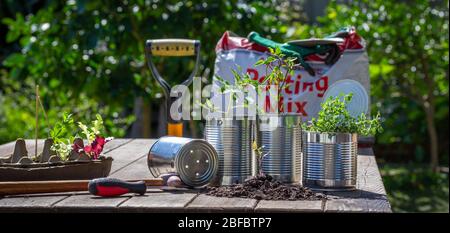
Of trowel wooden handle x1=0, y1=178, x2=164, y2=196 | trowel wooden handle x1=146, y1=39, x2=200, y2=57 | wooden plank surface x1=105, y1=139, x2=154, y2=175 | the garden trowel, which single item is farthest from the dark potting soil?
trowel wooden handle x1=146, y1=39, x2=200, y2=57

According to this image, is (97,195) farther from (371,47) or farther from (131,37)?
(371,47)

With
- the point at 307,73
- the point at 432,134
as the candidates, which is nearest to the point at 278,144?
the point at 307,73

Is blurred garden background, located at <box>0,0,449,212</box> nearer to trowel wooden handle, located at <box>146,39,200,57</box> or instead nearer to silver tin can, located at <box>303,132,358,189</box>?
trowel wooden handle, located at <box>146,39,200,57</box>

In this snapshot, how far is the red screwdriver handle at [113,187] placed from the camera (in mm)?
1906

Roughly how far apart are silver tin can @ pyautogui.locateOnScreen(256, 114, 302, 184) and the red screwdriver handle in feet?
1.10

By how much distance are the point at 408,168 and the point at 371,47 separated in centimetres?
128

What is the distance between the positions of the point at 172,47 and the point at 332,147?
0.94 m

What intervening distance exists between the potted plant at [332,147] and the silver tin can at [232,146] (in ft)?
0.51

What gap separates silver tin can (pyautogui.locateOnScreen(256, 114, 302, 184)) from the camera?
2.06 m

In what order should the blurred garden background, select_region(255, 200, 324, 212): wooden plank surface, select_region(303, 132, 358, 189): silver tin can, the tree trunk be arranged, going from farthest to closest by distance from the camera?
1. the tree trunk
2. the blurred garden background
3. select_region(303, 132, 358, 189): silver tin can
4. select_region(255, 200, 324, 212): wooden plank surface

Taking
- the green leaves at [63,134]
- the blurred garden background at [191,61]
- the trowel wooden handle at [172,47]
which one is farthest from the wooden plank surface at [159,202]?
the blurred garden background at [191,61]

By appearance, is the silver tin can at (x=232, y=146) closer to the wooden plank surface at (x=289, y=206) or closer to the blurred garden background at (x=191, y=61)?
the wooden plank surface at (x=289, y=206)

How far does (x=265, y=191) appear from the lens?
6.36 ft
